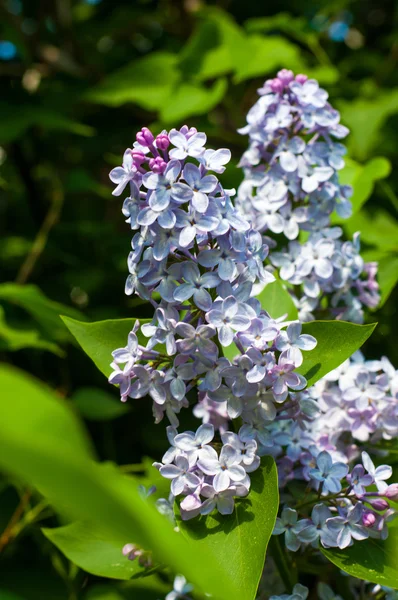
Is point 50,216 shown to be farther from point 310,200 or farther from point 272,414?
point 272,414

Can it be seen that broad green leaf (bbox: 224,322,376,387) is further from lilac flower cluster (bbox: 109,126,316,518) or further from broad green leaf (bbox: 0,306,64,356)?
broad green leaf (bbox: 0,306,64,356)

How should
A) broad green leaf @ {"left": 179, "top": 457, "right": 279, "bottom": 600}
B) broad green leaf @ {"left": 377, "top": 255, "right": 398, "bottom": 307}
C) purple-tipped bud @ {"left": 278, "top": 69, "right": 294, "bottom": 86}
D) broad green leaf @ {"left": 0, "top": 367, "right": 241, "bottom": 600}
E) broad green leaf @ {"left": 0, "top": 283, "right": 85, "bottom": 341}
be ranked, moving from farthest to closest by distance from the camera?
broad green leaf @ {"left": 0, "top": 283, "right": 85, "bottom": 341}
broad green leaf @ {"left": 377, "top": 255, "right": 398, "bottom": 307}
purple-tipped bud @ {"left": 278, "top": 69, "right": 294, "bottom": 86}
broad green leaf @ {"left": 179, "top": 457, "right": 279, "bottom": 600}
broad green leaf @ {"left": 0, "top": 367, "right": 241, "bottom": 600}

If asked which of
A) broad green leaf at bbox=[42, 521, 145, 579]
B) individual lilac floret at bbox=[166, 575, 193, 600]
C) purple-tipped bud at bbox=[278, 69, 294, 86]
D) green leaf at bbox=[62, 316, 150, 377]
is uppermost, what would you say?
purple-tipped bud at bbox=[278, 69, 294, 86]

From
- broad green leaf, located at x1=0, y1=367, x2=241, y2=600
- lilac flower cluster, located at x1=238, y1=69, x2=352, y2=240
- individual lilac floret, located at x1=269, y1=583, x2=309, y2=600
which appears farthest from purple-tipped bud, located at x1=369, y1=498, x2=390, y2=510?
broad green leaf, located at x1=0, y1=367, x2=241, y2=600

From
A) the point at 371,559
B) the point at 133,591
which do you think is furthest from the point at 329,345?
the point at 133,591

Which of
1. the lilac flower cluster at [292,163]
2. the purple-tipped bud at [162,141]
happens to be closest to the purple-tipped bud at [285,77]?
the lilac flower cluster at [292,163]

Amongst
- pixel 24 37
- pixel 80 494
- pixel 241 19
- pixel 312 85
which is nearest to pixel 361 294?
pixel 312 85
